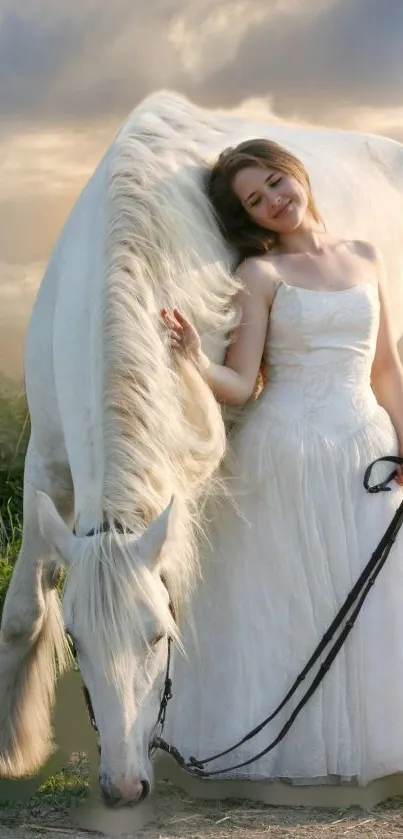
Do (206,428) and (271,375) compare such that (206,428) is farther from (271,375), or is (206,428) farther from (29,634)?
(29,634)

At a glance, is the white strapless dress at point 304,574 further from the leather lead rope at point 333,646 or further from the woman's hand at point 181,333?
the woman's hand at point 181,333

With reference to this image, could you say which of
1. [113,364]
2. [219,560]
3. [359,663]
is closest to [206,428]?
[113,364]

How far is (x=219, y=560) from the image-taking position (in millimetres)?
3199

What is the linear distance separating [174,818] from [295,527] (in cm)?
86

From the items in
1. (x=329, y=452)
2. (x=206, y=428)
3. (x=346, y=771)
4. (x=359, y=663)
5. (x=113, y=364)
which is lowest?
(x=346, y=771)

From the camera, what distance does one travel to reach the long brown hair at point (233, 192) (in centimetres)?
316

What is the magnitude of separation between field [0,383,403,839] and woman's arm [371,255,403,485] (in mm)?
1171

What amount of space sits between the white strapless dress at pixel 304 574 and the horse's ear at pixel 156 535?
654 millimetres

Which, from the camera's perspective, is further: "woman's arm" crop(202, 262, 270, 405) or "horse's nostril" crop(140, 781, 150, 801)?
"woman's arm" crop(202, 262, 270, 405)

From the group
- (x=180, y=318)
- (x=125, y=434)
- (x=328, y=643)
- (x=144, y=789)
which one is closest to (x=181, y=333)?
(x=180, y=318)

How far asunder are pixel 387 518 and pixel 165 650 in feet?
3.07

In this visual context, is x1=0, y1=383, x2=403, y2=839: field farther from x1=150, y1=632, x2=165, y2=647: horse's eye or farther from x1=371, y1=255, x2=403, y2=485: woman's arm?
x1=371, y1=255, x2=403, y2=485: woman's arm

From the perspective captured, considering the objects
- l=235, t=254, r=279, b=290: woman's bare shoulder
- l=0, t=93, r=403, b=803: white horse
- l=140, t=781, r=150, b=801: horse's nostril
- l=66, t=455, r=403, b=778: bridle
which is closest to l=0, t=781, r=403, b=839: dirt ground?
l=66, t=455, r=403, b=778: bridle

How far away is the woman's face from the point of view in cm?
314
